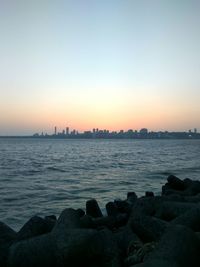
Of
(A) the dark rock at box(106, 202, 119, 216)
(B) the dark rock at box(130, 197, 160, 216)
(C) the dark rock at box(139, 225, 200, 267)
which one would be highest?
(C) the dark rock at box(139, 225, 200, 267)

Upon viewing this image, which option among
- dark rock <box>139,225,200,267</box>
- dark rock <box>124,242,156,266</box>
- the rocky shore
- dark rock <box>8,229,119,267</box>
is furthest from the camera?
dark rock <box>124,242,156,266</box>

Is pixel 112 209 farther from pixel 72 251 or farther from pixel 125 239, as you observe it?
pixel 72 251

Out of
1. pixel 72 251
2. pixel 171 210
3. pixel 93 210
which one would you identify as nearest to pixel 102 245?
pixel 72 251

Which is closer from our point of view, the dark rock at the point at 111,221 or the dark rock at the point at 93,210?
the dark rock at the point at 111,221

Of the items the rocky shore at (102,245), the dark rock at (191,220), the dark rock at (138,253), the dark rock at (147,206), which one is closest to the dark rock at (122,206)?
the dark rock at (147,206)

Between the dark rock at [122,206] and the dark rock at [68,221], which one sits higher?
the dark rock at [68,221]

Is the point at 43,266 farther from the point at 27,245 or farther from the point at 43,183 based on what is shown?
the point at 43,183

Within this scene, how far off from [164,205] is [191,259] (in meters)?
3.93

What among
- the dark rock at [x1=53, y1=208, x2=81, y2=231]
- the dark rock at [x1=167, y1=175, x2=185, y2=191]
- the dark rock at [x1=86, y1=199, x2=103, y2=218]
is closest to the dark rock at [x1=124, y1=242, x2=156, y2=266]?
the dark rock at [x1=53, y1=208, x2=81, y2=231]

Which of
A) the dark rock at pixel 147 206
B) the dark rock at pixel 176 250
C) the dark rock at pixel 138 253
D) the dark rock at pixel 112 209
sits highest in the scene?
the dark rock at pixel 176 250

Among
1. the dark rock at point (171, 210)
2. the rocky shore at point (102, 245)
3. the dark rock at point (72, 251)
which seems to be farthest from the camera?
the dark rock at point (171, 210)

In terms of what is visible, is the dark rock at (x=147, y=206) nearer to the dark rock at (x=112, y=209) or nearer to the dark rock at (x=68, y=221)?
the dark rock at (x=112, y=209)

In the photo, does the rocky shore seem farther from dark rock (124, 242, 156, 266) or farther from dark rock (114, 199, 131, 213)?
dark rock (114, 199, 131, 213)

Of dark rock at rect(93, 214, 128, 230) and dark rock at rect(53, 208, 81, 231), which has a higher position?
dark rock at rect(53, 208, 81, 231)
